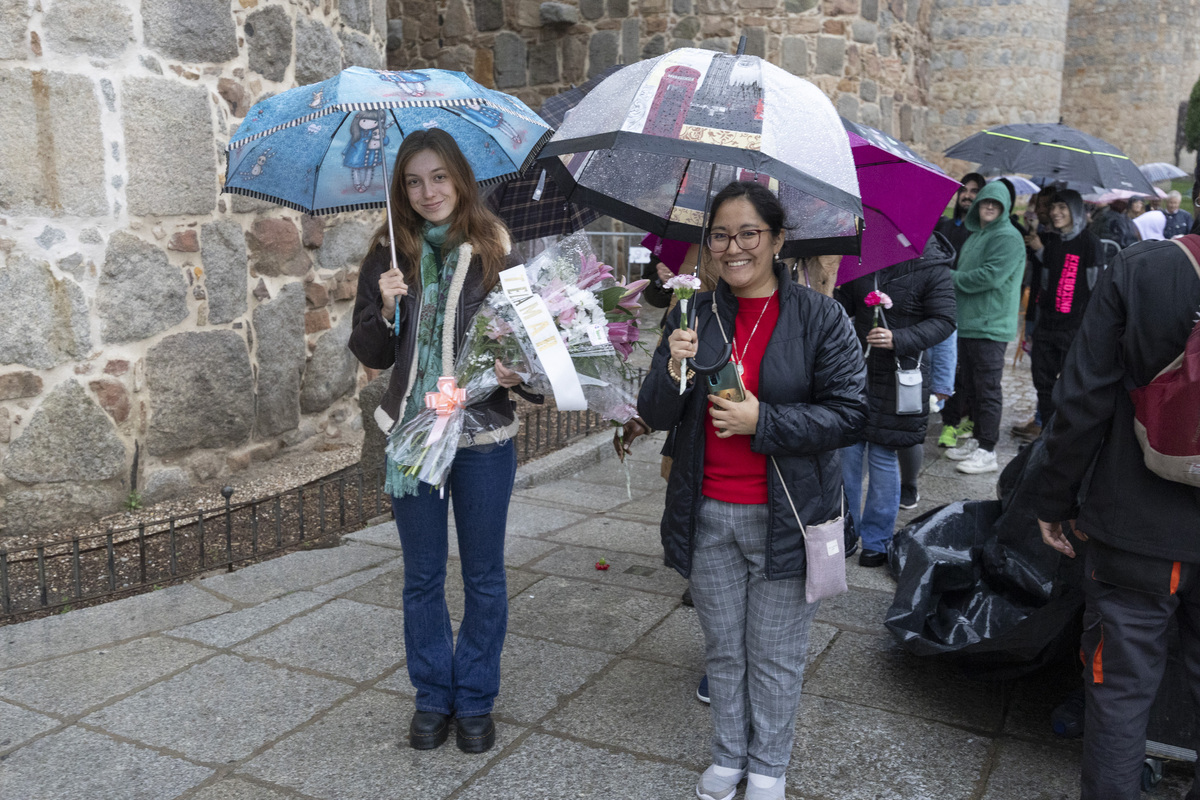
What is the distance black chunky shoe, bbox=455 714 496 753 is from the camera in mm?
2920

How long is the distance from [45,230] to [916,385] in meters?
4.08

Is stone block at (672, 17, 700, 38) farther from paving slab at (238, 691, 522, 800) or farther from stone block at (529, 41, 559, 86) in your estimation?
paving slab at (238, 691, 522, 800)

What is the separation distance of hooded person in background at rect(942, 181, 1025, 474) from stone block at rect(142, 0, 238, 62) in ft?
15.0

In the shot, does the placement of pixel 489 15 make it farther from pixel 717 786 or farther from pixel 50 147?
pixel 717 786

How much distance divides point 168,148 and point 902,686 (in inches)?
168

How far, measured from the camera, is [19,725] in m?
3.06

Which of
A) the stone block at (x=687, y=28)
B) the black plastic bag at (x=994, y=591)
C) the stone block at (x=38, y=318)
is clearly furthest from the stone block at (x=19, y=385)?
the stone block at (x=687, y=28)

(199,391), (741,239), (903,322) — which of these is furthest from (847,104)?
(741,239)

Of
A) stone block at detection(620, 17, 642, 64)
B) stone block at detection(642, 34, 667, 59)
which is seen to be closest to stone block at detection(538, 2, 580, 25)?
stone block at detection(620, 17, 642, 64)

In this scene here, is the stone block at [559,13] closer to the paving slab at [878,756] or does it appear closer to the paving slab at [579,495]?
the paving slab at [579,495]

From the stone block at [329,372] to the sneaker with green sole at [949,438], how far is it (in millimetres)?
4136

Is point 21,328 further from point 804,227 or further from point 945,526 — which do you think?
point 945,526

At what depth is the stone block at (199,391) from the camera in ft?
16.7

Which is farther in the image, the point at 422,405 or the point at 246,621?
the point at 246,621
